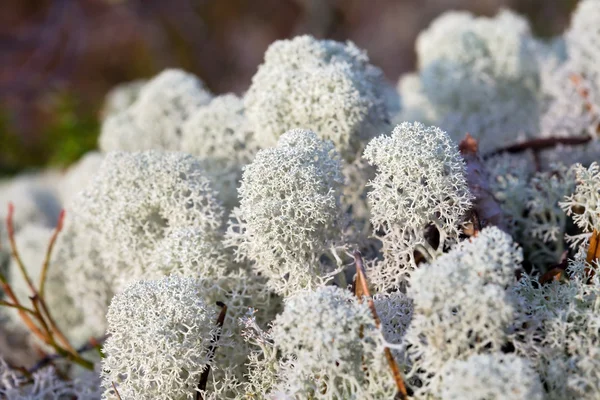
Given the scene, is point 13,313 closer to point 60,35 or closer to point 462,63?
point 462,63

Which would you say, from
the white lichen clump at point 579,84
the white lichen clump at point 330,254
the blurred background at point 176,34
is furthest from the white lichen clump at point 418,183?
the blurred background at point 176,34

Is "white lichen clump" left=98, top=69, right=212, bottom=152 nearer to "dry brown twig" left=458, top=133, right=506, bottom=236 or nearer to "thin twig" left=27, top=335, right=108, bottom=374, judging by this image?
"thin twig" left=27, top=335, right=108, bottom=374

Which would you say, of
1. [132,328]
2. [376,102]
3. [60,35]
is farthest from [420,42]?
[60,35]

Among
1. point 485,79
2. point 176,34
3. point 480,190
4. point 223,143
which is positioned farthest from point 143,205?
point 176,34

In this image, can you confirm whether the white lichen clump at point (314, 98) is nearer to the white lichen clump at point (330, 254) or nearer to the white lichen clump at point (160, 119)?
the white lichen clump at point (330, 254)

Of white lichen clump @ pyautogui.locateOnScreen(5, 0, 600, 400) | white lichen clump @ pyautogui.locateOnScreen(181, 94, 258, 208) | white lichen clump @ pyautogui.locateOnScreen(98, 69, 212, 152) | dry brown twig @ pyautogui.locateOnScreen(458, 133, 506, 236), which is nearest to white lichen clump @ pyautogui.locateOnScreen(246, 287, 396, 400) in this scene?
white lichen clump @ pyautogui.locateOnScreen(5, 0, 600, 400)

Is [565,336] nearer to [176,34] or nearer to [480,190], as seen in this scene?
[480,190]
